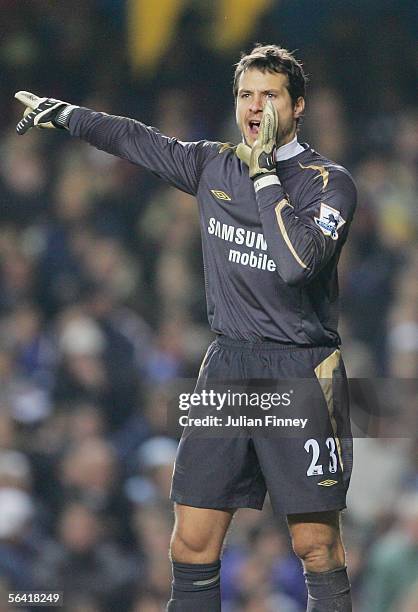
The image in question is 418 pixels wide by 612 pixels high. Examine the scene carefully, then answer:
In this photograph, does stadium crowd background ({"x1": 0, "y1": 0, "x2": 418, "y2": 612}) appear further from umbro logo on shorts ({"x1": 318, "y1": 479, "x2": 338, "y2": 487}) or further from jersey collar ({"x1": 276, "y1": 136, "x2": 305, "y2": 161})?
jersey collar ({"x1": 276, "y1": 136, "x2": 305, "y2": 161})

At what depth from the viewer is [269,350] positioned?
2268 mm

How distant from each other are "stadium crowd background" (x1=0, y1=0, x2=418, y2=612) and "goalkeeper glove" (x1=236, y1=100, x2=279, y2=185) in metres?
1.63

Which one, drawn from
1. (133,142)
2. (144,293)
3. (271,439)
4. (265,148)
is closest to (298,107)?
(265,148)

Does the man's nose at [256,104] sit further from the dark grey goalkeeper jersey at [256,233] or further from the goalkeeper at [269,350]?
the dark grey goalkeeper jersey at [256,233]

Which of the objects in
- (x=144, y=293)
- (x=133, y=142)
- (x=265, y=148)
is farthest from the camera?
(x=144, y=293)

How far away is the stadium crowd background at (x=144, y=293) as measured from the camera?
3623 mm

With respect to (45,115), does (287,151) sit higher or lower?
lower

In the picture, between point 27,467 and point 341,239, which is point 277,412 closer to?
point 341,239

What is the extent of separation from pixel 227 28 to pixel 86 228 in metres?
1.04

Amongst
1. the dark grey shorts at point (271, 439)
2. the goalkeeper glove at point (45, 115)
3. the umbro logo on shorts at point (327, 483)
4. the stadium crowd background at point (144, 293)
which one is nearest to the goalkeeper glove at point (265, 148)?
the dark grey shorts at point (271, 439)

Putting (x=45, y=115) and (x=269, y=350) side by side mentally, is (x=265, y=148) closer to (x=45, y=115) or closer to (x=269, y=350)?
(x=269, y=350)

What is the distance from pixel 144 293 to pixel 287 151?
209 cm

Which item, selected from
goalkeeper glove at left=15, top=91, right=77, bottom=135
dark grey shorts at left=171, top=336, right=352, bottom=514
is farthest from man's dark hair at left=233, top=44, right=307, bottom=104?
dark grey shorts at left=171, top=336, right=352, bottom=514

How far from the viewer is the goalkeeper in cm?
222
